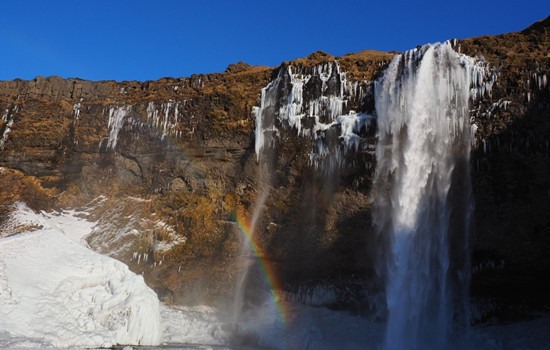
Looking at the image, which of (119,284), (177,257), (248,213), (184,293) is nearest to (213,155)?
(248,213)

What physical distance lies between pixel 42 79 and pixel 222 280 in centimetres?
1483

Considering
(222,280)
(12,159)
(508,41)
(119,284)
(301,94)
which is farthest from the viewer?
(12,159)

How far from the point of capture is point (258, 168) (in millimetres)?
23672

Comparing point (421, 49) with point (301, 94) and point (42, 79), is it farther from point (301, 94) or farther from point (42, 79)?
point (42, 79)

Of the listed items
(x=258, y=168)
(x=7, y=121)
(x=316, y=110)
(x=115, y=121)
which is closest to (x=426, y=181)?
(x=316, y=110)

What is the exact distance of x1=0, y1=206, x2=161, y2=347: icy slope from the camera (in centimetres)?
1438

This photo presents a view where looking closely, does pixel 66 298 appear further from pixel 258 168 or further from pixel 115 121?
pixel 115 121

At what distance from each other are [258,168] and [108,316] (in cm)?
980

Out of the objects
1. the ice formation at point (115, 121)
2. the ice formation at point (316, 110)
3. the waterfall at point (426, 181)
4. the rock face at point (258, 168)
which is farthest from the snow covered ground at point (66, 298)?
the waterfall at point (426, 181)

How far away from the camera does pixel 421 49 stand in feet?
69.3

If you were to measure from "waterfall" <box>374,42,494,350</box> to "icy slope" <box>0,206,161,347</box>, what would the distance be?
10044 millimetres

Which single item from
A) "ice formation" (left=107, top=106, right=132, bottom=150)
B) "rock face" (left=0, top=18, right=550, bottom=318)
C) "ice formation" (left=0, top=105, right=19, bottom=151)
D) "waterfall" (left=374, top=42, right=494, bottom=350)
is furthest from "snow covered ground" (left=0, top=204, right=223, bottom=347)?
"ice formation" (left=0, top=105, right=19, bottom=151)

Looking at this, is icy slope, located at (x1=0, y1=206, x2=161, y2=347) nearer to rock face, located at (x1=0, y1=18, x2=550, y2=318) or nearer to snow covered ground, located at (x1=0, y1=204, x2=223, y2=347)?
snow covered ground, located at (x1=0, y1=204, x2=223, y2=347)

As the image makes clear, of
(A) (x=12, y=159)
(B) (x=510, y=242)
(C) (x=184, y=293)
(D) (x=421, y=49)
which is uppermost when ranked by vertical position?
(D) (x=421, y=49)
